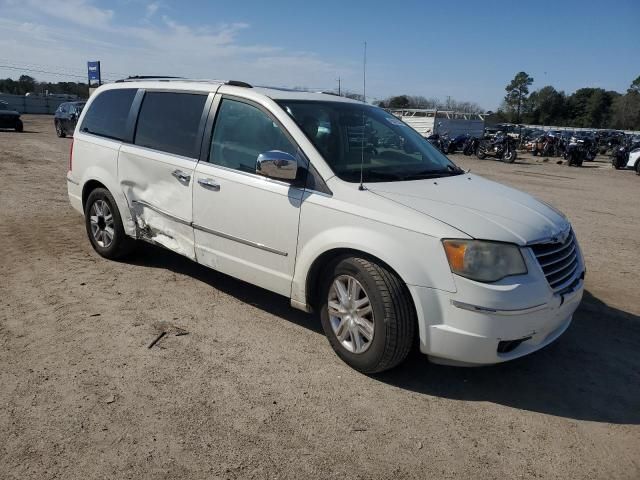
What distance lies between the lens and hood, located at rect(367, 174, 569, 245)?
3.19 meters

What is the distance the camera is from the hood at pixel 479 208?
3.19 m

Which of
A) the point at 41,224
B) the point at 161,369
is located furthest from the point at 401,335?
the point at 41,224

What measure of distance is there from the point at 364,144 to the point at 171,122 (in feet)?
6.02

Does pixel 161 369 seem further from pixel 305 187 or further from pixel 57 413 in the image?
pixel 305 187

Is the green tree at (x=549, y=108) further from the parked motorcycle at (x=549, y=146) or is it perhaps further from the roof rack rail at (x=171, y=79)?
the roof rack rail at (x=171, y=79)

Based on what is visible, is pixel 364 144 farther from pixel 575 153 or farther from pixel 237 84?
pixel 575 153

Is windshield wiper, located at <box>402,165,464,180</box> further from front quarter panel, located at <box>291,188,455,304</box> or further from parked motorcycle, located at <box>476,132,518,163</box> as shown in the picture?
parked motorcycle, located at <box>476,132,518,163</box>

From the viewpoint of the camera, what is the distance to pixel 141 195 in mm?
4969

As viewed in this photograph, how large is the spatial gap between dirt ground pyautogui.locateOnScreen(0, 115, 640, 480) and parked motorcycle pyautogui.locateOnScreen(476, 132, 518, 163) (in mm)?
21677

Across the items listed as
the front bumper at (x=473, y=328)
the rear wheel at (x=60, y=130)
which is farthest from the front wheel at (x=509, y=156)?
the front bumper at (x=473, y=328)

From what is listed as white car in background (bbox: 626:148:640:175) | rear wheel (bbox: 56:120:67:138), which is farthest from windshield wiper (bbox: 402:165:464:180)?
rear wheel (bbox: 56:120:67:138)

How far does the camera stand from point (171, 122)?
15.6 ft

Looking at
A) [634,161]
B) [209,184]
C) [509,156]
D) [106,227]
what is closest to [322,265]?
[209,184]

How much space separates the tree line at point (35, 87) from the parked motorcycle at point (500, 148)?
5634 cm
